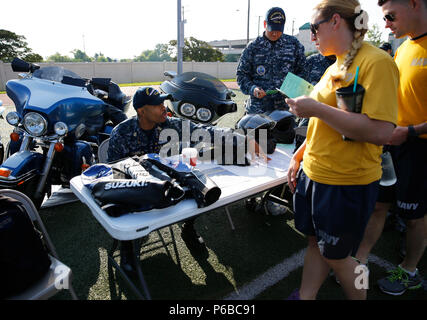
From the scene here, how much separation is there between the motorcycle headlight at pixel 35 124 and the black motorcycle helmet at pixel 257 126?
1735 millimetres

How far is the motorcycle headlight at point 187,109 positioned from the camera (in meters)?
2.76

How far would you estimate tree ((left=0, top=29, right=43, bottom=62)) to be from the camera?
24141 mm

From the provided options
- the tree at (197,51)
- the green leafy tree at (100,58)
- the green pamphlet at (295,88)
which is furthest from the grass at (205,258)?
the green leafy tree at (100,58)

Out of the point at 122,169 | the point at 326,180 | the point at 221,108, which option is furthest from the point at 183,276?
the point at 221,108

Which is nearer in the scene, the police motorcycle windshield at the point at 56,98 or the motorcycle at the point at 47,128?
the motorcycle at the point at 47,128

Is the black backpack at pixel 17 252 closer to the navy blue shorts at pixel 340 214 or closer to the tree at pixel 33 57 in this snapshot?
the navy blue shorts at pixel 340 214

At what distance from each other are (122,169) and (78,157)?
143 centimetres

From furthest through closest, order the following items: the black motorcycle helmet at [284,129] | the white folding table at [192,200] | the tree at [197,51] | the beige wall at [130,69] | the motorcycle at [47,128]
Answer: the tree at [197,51] < the beige wall at [130,69] < the black motorcycle helmet at [284,129] < the motorcycle at [47,128] < the white folding table at [192,200]

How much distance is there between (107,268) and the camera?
7.19 ft

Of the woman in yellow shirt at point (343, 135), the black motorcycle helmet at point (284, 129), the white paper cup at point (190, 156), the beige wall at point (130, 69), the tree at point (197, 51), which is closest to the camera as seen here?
the woman in yellow shirt at point (343, 135)

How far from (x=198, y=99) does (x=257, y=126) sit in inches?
28.2

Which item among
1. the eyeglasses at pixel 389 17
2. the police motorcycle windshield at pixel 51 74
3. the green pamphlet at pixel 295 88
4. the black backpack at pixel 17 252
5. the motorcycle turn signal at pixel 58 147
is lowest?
the black backpack at pixel 17 252

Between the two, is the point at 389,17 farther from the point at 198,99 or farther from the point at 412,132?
the point at 198,99

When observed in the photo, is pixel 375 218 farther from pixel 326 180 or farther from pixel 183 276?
pixel 183 276
